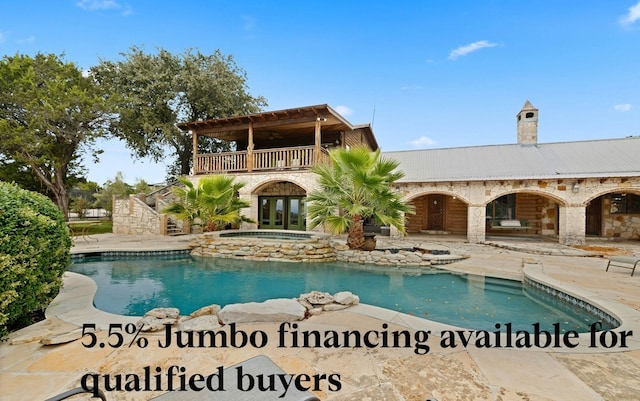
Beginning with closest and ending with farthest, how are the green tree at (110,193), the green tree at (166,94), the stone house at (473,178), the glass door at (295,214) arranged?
the stone house at (473,178)
the glass door at (295,214)
the green tree at (166,94)
the green tree at (110,193)

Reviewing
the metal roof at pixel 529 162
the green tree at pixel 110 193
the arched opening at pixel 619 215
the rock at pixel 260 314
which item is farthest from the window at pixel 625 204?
the green tree at pixel 110 193

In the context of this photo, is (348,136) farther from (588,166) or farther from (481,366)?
(481,366)

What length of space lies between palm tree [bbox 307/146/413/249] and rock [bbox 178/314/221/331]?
472cm

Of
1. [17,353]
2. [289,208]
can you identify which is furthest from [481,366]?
[289,208]

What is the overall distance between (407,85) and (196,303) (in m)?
19.9

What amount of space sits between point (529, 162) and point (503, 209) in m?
2.80

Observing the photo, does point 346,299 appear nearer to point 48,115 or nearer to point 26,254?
point 26,254

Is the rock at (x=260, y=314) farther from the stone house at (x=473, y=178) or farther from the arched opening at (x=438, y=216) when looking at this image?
the arched opening at (x=438, y=216)

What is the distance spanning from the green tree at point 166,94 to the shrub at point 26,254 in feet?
50.0

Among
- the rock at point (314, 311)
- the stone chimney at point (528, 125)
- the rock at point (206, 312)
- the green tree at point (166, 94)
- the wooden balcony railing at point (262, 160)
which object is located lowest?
the rock at point (314, 311)

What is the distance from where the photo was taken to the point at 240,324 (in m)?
3.44

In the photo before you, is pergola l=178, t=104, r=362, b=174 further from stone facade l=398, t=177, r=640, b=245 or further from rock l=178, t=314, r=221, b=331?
rock l=178, t=314, r=221, b=331

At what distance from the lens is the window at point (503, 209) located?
14.0m

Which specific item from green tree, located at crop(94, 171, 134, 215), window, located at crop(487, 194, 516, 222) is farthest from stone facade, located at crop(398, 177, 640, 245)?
green tree, located at crop(94, 171, 134, 215)
